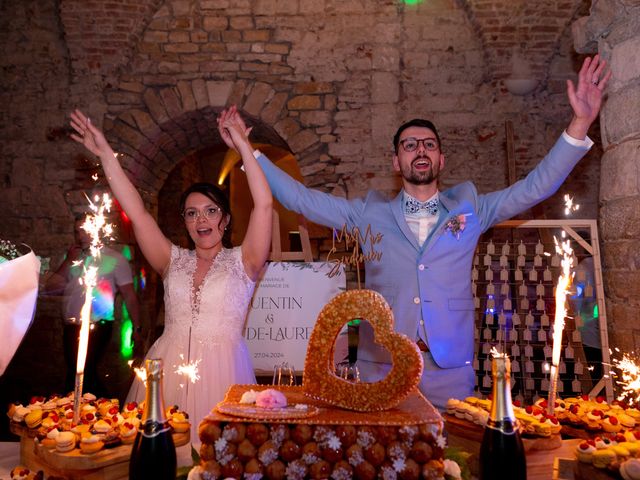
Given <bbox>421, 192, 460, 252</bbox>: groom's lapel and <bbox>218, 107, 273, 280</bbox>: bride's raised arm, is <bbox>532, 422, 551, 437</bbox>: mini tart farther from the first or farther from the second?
<bbox>218, 107, 273, 280</bbox>: bride's raised arm

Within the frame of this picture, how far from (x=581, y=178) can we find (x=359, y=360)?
358 centimetres

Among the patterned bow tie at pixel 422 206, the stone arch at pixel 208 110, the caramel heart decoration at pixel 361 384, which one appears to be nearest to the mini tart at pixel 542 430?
the caramel heart decoration at pixel 361 384

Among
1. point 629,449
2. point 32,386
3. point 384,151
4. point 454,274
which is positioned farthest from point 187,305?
point 32,386

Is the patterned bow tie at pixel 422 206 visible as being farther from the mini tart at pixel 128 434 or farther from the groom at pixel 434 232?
the mini tart at pixel 128 434

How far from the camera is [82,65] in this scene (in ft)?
17.2

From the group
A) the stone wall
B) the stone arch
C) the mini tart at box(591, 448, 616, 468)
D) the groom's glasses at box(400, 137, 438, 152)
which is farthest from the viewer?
the stone arch

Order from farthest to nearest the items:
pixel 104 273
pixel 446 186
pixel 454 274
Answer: pixel 446 186 < pixel 104 273 < pixel 454 274

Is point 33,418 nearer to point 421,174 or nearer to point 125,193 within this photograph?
point 125,193

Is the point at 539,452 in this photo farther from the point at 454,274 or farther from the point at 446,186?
the point at 446,186

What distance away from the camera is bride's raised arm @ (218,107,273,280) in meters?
2.62

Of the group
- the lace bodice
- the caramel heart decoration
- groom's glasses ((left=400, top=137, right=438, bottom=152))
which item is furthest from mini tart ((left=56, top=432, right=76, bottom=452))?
groom's glasses ((left=400, top=137, right=438, bottom=152))

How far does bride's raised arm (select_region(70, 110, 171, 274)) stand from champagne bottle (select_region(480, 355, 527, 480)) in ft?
6.71

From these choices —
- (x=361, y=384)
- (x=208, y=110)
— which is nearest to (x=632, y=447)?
(x=361, y=384)

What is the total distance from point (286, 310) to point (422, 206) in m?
1.68
